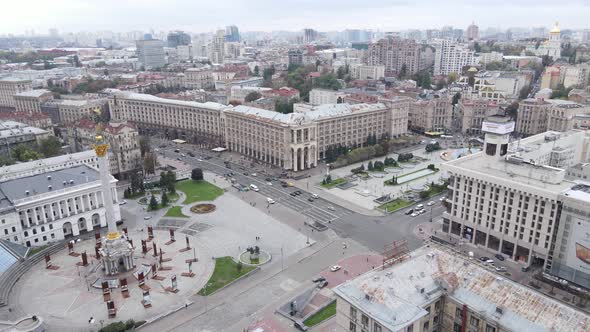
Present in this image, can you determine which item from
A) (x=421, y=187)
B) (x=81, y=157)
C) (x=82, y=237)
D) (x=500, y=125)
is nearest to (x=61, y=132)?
(x=81, y=157)

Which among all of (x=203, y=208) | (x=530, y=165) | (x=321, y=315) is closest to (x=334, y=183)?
(x=203, y=208)

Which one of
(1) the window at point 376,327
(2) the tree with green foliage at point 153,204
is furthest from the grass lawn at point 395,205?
(1) the window at point 376,327

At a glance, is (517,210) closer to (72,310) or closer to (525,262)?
(525,262)

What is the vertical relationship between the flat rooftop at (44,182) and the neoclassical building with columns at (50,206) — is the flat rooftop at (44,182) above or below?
above

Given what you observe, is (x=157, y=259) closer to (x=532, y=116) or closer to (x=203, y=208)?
(x=203, y=208)

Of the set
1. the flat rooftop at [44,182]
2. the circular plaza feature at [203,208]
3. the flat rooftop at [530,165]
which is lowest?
the circular plaza feature at [203,208]

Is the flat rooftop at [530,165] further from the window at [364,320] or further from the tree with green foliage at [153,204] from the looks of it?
the tree with green foliage at [153,204]

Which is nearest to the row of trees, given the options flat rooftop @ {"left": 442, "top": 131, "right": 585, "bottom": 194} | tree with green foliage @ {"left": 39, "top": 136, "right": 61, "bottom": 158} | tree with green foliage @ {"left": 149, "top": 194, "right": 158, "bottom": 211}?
tree with green foliage @ {"left": 39, "top": 136, "right": 61, "bottom": 158}
